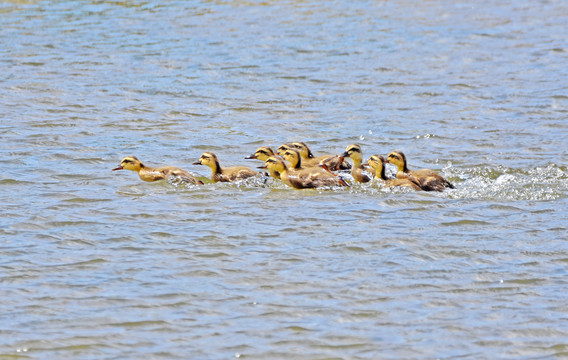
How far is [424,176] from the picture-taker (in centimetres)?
1074

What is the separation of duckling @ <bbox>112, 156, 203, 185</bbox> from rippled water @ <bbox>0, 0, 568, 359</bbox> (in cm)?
13

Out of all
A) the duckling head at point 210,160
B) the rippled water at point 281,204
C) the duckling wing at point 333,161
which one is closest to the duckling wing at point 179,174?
the rippled water at point 281,204

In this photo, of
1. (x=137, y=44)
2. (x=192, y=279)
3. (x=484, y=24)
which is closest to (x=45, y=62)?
(x=137, y=44)

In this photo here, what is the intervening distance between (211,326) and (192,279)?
97 centimetres

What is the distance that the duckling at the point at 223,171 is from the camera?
1121 centimetres

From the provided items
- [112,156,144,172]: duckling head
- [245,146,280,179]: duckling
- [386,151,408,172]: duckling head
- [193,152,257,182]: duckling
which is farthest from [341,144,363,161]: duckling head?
[112,156,144,172]: duckling head

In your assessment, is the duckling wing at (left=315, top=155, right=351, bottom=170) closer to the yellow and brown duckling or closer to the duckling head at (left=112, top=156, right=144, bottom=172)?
the yellow and brown duckling

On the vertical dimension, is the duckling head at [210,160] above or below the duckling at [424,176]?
above

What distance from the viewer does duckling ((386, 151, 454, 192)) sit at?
10.6 metres

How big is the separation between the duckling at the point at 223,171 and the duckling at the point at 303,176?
29cm

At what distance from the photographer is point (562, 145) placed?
12.5 m

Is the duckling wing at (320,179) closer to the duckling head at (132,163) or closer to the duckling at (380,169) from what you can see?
the duckling at (380,169)

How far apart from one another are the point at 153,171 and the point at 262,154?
1399mm

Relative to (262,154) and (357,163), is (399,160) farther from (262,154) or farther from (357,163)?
(262,154)
